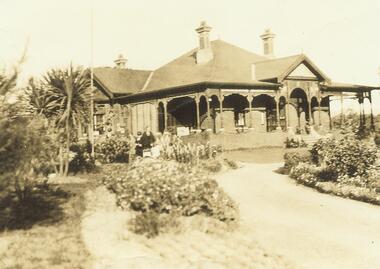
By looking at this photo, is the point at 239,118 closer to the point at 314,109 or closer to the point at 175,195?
the point at 314,109

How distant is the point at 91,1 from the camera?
22.8 meters

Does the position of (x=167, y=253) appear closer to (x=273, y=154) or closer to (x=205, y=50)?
(x=273, y=154)

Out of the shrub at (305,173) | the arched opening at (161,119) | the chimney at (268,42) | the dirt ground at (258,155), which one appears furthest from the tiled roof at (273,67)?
the shrub at (305,173)

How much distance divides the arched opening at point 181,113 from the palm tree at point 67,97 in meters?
15.5

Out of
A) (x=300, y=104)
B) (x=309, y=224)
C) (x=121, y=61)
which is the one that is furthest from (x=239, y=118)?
(x=309, y=224)

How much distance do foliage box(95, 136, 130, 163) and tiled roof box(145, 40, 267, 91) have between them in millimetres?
8533

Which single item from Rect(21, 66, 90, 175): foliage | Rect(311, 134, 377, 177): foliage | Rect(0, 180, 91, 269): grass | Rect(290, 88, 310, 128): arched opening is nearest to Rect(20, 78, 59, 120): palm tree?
Rect(21, 66, 90, 175): foliage

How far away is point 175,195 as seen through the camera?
11.5 m

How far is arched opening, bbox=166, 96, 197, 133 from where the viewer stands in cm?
3247

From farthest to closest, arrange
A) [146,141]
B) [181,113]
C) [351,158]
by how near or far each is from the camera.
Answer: [181,113] < [146,141] < [351,158]

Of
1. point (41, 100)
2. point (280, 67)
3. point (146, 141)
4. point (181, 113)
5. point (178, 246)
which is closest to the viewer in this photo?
point (178, 246)

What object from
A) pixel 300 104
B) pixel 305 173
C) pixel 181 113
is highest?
pixel 300 104

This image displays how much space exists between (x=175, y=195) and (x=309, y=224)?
3.11m

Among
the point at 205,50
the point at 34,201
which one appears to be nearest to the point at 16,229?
the point at 34,201
